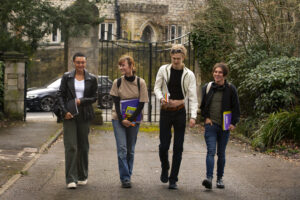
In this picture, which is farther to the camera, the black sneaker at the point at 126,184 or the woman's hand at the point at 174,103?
the black sneaker at the point at 126,184

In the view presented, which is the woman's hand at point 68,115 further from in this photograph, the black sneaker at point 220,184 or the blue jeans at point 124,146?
the black sneaker at point 220,184

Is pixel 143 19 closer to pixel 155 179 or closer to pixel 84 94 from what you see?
pixel 155 179

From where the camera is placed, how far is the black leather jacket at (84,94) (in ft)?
24.3

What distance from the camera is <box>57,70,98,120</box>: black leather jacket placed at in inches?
291

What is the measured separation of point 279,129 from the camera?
1120cm

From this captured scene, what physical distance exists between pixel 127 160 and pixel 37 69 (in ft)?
95.3

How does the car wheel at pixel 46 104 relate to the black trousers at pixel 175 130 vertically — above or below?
below

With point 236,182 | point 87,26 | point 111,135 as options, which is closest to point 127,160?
point 236,182

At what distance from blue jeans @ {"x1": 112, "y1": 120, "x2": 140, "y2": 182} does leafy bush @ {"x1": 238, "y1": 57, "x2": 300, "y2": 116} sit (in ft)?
18.1

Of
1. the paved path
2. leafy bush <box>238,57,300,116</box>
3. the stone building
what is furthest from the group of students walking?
the stone building

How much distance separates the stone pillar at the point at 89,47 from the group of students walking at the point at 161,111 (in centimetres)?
685

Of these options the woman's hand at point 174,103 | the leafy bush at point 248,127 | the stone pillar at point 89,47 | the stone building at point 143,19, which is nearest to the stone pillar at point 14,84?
the stone pillar at point 89,47

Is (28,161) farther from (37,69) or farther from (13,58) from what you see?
(37,69)

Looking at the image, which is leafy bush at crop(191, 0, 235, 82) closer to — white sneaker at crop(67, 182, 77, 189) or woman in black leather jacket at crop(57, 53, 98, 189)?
woman in black leather jacket at crop(57, 53, 98, 189)
